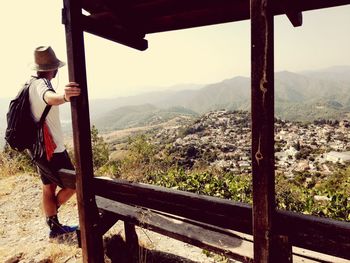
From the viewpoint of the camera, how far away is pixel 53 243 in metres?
3.62

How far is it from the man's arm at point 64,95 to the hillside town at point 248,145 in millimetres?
33927

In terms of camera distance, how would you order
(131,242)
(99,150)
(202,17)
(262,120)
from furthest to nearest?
(99,150)
(131,242)
(202,17)
(262,120)

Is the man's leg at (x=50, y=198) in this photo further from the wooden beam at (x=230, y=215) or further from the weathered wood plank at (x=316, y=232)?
the weathered wood plank at (x=316, y=232)

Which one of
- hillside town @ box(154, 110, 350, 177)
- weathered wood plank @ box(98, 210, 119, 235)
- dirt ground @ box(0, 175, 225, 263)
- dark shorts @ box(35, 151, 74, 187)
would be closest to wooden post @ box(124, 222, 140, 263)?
dirt ground @ box(0, 175, 225, 263)

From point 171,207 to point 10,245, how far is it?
9.09 feet

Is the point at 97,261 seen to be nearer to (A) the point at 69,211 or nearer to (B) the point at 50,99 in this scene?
(B) the point at 50,99

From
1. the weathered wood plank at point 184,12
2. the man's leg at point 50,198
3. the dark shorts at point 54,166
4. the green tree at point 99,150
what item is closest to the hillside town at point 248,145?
the green tree at point 99,150

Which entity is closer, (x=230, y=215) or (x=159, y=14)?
(x=230, y=215)

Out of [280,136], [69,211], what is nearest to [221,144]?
[280,136]

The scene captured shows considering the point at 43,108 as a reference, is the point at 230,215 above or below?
below

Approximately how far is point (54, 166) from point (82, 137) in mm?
953

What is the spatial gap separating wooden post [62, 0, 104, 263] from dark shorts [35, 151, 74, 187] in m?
0.65

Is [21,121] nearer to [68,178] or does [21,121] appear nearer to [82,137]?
[68,178]

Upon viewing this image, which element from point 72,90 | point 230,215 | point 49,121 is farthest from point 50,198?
point 230,215
